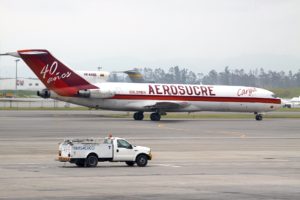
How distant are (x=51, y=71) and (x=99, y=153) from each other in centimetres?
4476

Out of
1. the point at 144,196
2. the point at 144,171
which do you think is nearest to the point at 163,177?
the point at 144,171

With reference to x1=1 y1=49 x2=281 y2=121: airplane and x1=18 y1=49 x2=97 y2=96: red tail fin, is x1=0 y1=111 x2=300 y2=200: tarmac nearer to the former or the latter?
x1=18 y1=49 x2=97 y2=96: red tail fin

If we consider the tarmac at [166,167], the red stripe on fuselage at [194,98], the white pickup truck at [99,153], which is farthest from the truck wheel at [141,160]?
the red stripe on fuselage at [194,98]

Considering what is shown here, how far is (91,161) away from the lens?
121 feet

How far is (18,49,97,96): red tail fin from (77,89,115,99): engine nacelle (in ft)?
2.05

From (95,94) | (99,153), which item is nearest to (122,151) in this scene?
(99,153)

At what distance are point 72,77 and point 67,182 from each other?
5289 centimetres

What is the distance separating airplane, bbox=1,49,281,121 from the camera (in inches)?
3187

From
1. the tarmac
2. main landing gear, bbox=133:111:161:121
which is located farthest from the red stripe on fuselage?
the tarmac

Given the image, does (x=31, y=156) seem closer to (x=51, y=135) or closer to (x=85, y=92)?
(x=51, y=135)

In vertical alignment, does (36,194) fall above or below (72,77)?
below

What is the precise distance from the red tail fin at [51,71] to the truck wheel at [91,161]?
147ft

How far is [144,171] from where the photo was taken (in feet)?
115

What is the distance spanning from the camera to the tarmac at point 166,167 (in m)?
26.8
